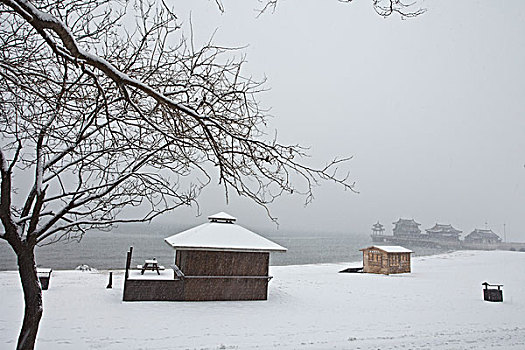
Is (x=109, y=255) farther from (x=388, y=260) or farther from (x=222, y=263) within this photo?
(x=222, y=263)

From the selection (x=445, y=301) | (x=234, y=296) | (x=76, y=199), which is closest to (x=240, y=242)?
(x=234, y=296)

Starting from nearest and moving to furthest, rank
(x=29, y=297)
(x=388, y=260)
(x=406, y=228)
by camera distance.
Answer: (x=29, y=297) < (x=388, y=260) < (x=406, y=228)

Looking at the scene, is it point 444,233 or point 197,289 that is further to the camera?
point 444,233

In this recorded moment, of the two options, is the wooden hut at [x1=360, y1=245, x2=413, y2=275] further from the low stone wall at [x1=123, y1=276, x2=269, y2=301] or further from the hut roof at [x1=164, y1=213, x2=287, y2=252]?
the low stone wall at [x1=123, y1=276, x2=269, y2=301]

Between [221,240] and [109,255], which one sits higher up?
[221,240]

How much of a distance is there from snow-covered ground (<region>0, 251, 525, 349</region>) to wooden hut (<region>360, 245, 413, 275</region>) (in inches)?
379

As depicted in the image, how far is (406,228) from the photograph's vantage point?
11256 cm

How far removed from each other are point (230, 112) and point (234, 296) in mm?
9704

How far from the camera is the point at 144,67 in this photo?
11.0ft

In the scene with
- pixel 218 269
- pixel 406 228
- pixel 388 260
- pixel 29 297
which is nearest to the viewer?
pixel 29 297

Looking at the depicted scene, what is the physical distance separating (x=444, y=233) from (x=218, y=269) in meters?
112

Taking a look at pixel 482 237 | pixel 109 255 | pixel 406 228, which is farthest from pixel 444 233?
pixel 109 255

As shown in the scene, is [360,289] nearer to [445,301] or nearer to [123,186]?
[445,301]

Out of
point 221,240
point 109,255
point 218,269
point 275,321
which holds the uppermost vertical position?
point 221,240
